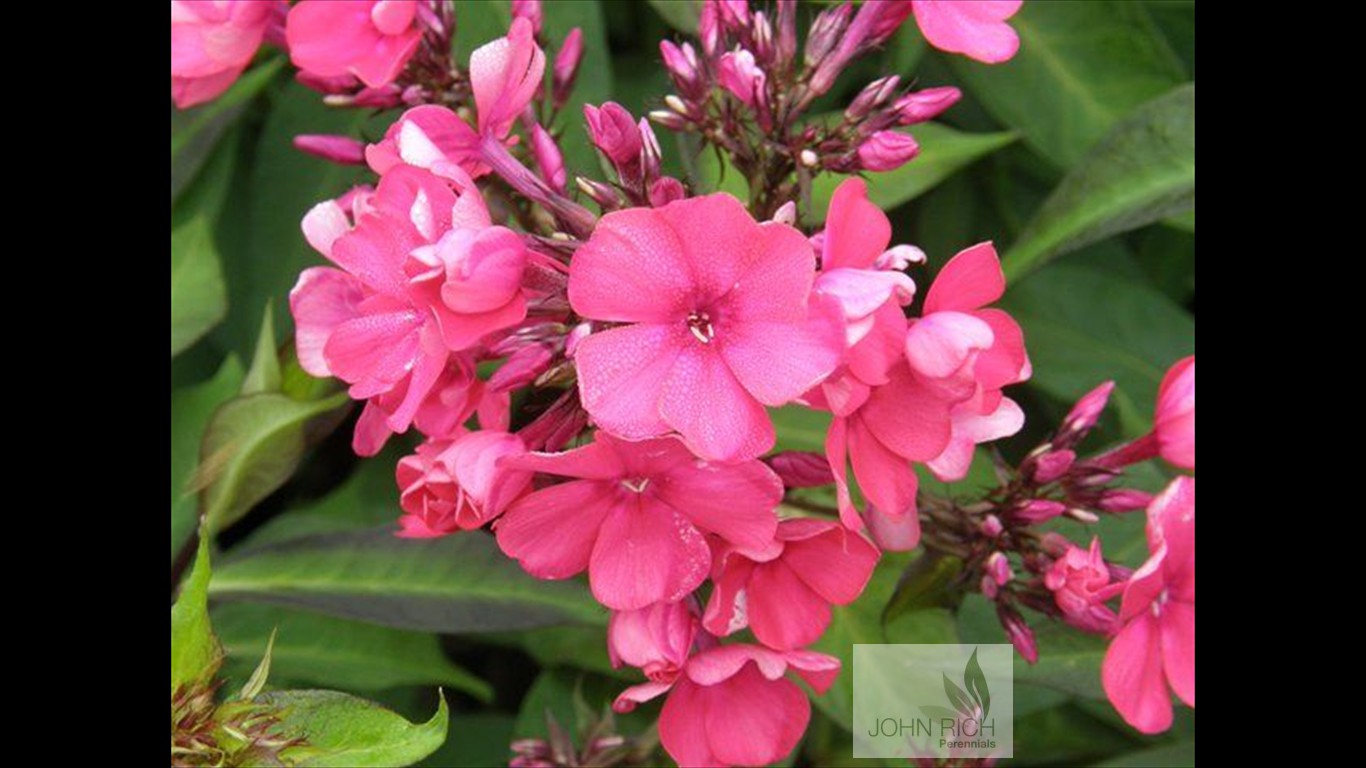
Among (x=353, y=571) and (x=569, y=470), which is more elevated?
(x=569, y=470)

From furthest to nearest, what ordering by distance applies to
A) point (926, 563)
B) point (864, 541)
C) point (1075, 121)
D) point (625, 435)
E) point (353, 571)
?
point (1075, 121), point (353, 571), point (926, 563), point (864, 541), point (625, 435)

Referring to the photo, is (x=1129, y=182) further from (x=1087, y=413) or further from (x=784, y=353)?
(x=784, y=353)

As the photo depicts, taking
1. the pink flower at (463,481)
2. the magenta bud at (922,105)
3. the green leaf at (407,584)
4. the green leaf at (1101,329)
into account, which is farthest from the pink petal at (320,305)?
the green leaf at (1101,329)

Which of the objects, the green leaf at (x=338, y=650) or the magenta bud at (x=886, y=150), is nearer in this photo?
the magenta bud at (x=886, y=150)

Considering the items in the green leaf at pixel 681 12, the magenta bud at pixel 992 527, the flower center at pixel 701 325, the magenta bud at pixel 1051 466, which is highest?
the green leaf at pixel 681 12

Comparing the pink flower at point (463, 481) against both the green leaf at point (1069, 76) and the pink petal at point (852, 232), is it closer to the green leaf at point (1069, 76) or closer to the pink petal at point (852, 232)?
the pink petal at point (852, 232)

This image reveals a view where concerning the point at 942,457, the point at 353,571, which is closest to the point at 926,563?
the point at 942,457

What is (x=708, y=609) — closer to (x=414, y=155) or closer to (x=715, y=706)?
(x=715, y=706)
